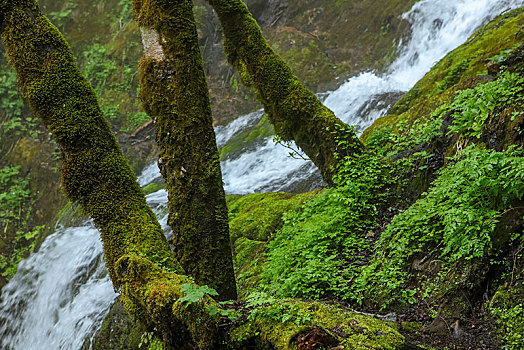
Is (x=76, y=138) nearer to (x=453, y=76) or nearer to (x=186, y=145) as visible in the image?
(x=186, y=145)

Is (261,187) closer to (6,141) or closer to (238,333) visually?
(238,333)

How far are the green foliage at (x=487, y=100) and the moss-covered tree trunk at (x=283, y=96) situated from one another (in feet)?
4.90

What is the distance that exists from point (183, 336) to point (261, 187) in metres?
7.55

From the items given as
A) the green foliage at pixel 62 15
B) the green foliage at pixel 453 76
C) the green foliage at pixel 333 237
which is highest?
the green foliage at pixel 62 15

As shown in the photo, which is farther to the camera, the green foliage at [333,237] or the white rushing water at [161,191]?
the white rushing water at [161,191]

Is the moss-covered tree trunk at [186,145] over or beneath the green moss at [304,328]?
over

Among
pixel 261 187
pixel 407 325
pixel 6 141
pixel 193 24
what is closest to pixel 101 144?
pixel 193 24

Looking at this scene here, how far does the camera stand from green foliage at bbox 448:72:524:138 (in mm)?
3604

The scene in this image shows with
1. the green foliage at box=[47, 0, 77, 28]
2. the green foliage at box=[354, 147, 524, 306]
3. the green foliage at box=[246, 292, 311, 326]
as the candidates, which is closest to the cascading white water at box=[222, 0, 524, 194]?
the green foliage at box=[354, 147, 524, 306]

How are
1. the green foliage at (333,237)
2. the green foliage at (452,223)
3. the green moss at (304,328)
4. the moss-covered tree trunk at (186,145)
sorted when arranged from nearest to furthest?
1. the green moss at (304,328)
2. the green foliage at (452,223)
3. the moss-covered tree trunk at (186,145)
4. the green foliage at (333,237)

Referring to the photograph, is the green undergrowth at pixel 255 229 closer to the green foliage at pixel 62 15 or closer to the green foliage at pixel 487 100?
the green foliage at pixel 487 100

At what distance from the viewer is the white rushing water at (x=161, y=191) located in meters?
7.81

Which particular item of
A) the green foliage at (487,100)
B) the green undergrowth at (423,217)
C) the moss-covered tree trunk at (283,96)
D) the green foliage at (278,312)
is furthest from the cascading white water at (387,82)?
the green foliage at (278,312)

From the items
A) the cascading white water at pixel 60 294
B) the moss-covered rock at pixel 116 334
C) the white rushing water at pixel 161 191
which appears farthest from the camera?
the white rushing water at pixel 161 191
